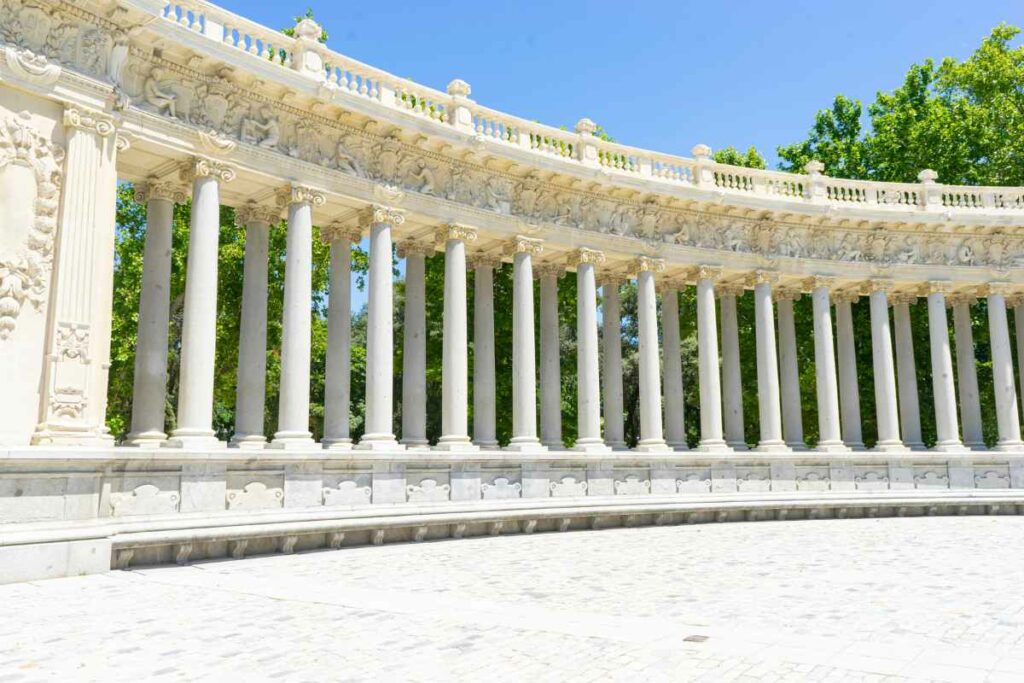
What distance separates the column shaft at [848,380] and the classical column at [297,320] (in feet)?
108

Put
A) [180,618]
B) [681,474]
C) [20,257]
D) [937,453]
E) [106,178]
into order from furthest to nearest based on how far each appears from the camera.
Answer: [937,453]
[681,474]
[106,178]
[20,257]
[180,618]

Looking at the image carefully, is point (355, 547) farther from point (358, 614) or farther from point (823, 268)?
point (823, 268)

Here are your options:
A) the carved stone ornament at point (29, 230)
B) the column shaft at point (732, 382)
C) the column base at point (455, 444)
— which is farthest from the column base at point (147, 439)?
the column shaft at point (732, 382)

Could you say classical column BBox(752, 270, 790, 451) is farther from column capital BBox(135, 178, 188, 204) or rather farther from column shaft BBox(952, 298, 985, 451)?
column capital BBox(135, 178, 188, 204)

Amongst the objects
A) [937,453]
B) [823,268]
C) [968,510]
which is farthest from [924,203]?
[968,510]

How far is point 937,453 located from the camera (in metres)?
45.8

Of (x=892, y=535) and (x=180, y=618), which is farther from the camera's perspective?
(x=892, y=535)

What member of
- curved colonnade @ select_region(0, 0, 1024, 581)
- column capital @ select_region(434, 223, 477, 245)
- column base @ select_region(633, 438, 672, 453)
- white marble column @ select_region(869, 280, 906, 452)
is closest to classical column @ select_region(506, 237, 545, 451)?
curved colonnade @ select_region(0, 0, 1024, 581)

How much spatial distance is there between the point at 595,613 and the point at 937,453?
3729 cm

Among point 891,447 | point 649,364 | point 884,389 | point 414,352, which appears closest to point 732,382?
point 649,364

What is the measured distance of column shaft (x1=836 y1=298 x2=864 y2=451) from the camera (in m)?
49.0

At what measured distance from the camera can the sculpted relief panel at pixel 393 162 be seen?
24.6 metres

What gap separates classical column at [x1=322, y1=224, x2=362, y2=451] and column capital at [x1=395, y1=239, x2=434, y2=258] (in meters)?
3.07

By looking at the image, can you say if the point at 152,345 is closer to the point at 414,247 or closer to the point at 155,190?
the point at 155,190
